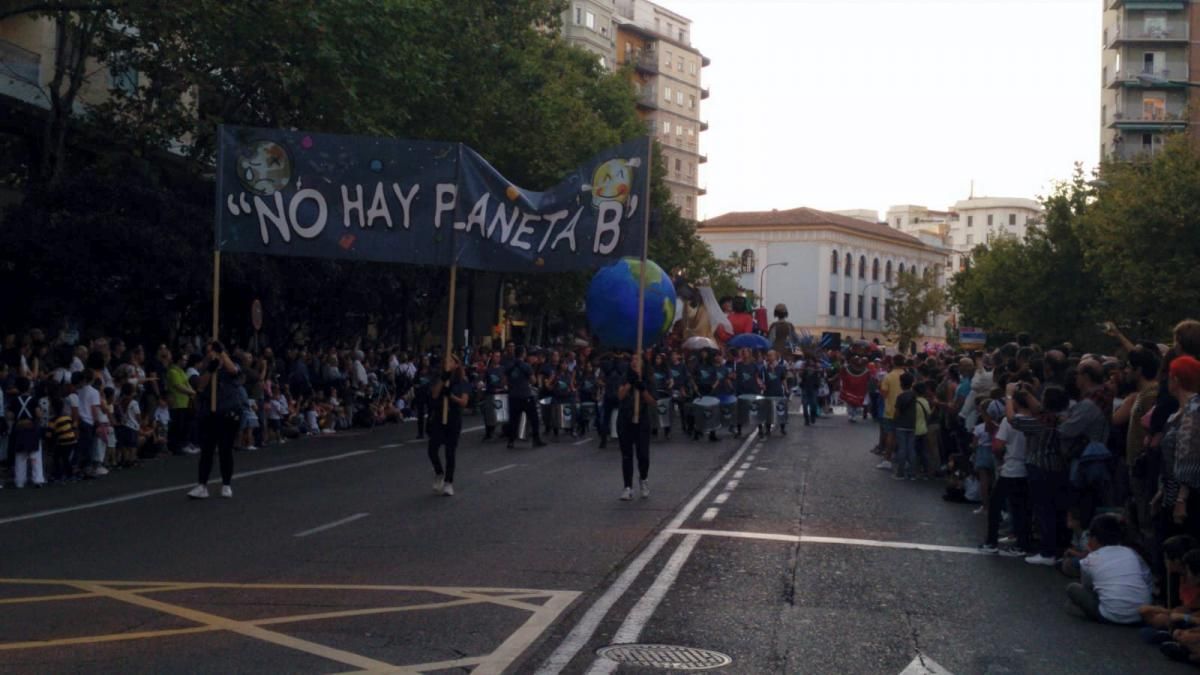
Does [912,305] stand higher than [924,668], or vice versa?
[912,305]

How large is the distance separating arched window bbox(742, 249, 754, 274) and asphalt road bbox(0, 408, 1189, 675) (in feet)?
334

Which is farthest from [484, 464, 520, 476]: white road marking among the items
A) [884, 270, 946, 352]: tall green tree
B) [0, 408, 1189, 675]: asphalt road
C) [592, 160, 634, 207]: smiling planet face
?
[884, 270, 946, 352]: tall green tree

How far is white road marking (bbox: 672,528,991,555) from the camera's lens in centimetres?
1384

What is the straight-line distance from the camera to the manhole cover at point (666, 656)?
827 cm

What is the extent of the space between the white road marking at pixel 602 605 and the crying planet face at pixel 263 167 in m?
6.47

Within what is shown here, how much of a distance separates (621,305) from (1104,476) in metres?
23.2

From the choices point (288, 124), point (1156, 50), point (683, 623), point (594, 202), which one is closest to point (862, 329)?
point (1156, 50)

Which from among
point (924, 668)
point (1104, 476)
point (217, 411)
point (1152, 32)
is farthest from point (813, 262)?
point (924, 668)

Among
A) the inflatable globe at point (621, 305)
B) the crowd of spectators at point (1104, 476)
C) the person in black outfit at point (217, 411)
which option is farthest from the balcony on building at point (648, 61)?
the person in black outfit at point (217, 411)

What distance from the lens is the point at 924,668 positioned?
8.48 m

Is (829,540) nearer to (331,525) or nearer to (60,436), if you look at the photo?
(331,525)

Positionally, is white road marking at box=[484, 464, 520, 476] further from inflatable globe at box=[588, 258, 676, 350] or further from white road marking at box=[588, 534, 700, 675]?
inflatable globe at box=[588, 258, 676, 350]

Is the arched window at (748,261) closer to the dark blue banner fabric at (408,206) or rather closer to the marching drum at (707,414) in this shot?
the marching drum at (707,414)

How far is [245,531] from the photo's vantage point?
13.9 meters
